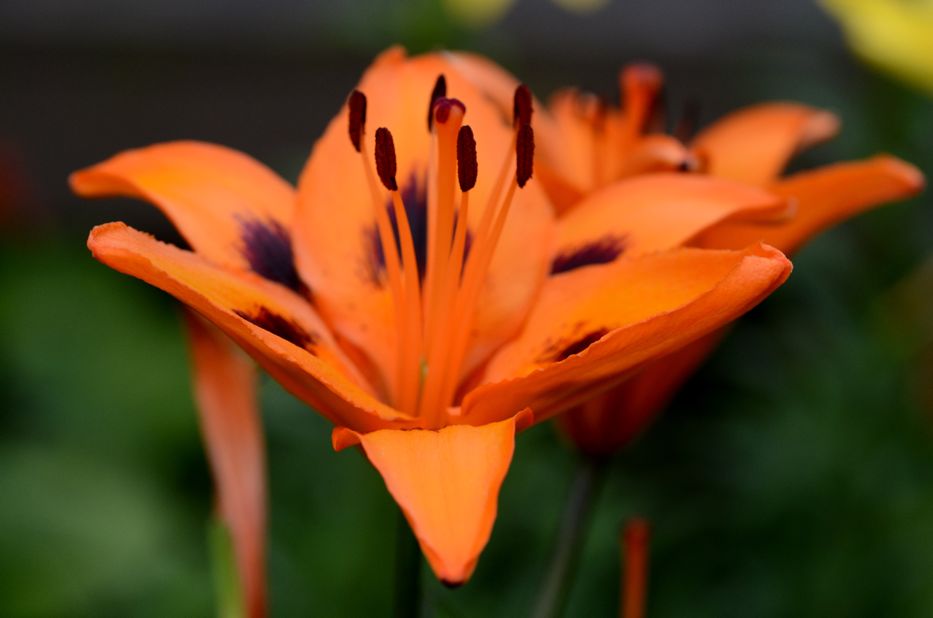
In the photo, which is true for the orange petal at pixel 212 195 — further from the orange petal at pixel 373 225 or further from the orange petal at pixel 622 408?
the orange petal at pixel 622 408

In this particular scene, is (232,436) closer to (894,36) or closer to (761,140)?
(761,140)

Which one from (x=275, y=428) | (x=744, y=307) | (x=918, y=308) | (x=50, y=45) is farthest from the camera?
(x=50, y=45)

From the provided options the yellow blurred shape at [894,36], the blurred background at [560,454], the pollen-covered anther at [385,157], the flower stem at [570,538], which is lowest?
the blurred background at [560,454]

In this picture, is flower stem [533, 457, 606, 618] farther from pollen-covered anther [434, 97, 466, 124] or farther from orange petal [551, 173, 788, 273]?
pollen-covered anther [434, 97, 466, 124]

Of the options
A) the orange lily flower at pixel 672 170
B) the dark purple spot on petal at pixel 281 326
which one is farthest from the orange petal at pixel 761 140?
the dark purple spot on petal at pixel 281 326

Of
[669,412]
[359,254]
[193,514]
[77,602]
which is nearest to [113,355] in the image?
[193,514]

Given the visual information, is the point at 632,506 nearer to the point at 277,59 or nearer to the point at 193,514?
the point at 193,514

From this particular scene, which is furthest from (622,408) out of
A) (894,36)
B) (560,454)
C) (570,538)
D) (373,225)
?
(560,454)
